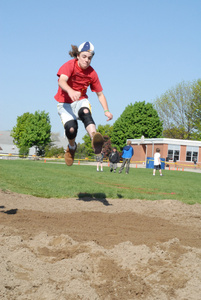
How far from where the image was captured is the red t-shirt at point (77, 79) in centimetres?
643

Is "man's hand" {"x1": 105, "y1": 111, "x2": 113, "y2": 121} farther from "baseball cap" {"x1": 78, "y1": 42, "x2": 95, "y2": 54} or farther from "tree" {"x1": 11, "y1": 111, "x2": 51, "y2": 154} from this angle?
"tree" {"x1": 11, "y1": 111, "x2": 51, "y2": 154}

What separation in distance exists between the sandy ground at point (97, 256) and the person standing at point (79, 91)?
161cm

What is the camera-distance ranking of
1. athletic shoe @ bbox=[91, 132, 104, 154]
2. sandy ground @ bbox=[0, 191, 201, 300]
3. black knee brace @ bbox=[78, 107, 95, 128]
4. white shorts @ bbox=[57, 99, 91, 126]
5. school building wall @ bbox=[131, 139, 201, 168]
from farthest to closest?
school building wall @ bbox=[131, 139, 201, 168] < white shorts @ bbox=[57, 99, 91, 126] < black knee brace @ bbox=[78, 107, 95, 128] < athletic shoe @ bbox=[91, 132, 104, 154] < sandy ground @ bbox=[0, 191, 201, 300]

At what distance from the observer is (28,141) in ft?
225

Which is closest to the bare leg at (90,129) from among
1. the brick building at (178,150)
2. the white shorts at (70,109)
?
the white shorts at (70,109)

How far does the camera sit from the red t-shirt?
643 cm

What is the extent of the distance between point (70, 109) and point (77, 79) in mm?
609

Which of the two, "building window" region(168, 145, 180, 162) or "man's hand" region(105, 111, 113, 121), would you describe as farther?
"building window" region(168, 145, 180, 162)

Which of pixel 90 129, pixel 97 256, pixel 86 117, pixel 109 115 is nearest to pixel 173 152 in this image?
pixel 109 115

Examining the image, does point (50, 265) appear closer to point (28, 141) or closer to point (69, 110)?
point (69, 110)

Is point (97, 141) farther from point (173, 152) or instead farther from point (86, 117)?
point (173, 152)

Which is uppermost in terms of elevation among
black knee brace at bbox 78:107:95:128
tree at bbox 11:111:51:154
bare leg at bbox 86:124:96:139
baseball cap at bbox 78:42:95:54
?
tree at bbox 11:111:51:154

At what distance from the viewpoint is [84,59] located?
6.42 m

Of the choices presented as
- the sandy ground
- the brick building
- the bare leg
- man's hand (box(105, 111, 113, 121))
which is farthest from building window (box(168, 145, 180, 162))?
→ the bare leg
